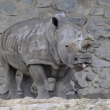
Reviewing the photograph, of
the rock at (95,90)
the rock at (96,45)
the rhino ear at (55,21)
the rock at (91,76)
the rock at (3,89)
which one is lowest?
the rock at (95,90)

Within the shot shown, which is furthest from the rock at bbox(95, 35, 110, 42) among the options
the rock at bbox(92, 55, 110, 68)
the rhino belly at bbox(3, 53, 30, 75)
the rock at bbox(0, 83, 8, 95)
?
the rhino belly at bbox(3, 53, 30, 75)

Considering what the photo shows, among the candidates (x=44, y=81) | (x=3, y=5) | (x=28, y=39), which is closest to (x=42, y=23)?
(x=28, y=39)

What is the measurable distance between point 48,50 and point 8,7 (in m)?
1.65

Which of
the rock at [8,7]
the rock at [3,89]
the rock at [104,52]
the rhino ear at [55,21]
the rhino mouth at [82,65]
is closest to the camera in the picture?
the rhino mouth at [82,65]

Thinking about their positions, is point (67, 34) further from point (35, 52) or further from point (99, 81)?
point (99, 81)

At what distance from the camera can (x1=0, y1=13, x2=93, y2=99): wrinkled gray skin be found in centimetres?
Result: 423

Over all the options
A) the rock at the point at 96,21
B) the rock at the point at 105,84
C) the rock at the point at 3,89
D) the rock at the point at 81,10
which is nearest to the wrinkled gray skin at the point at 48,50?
the rock at the point at 3,89

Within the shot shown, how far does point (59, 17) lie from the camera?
4.60 m

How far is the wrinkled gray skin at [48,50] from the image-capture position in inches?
167

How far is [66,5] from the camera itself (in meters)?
6.08

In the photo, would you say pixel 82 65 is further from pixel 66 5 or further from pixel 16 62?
pixel 66 5

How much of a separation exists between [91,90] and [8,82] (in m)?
1.24

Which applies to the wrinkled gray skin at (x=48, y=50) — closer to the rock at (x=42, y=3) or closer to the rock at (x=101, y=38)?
the rock at (x=42, y=3)

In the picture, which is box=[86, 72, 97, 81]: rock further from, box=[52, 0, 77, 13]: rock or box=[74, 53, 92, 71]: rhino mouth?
box=[74, 53, 92, 71]: rhino mouth
